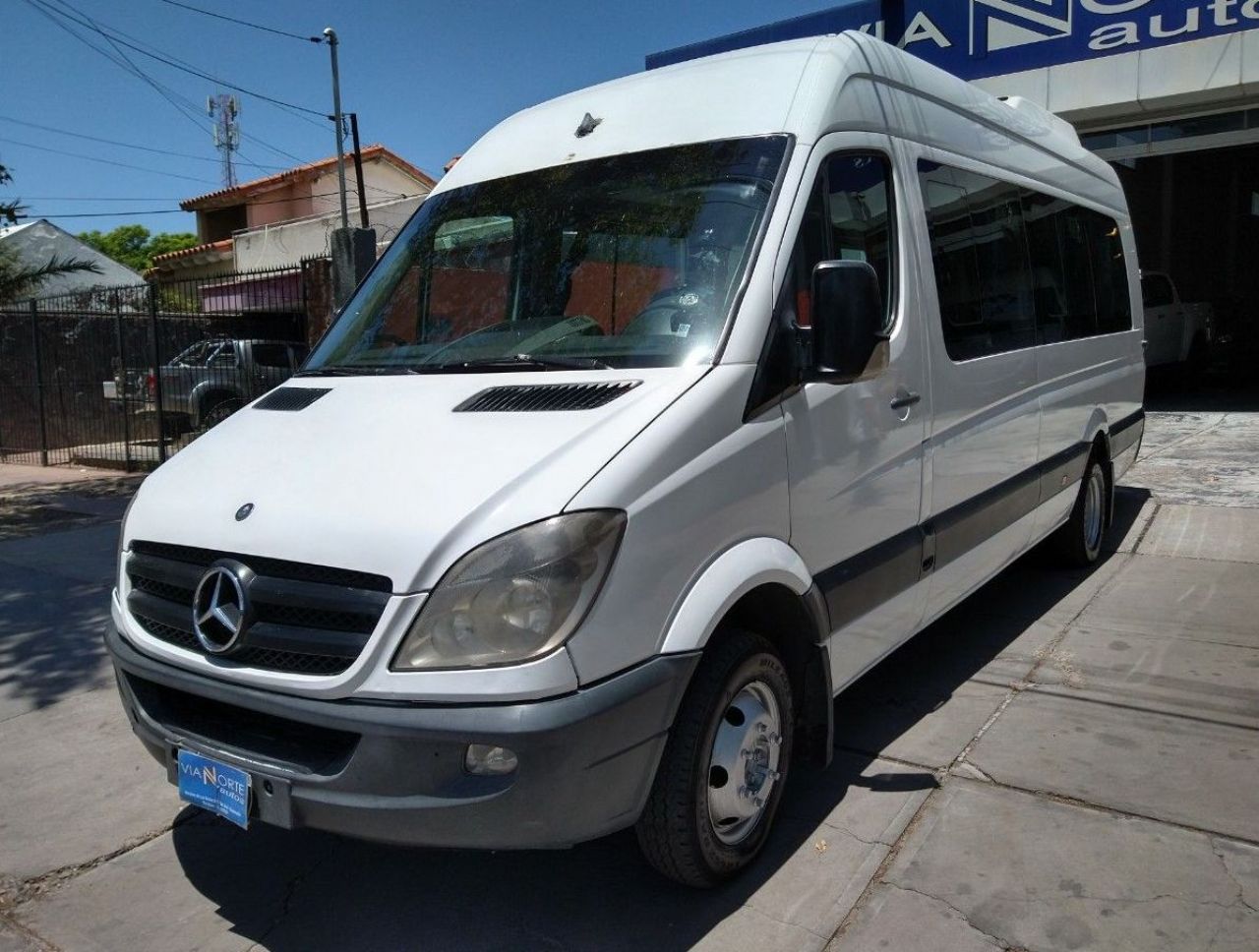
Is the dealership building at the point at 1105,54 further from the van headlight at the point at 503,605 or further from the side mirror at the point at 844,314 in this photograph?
the van headlight at the point at 503,605

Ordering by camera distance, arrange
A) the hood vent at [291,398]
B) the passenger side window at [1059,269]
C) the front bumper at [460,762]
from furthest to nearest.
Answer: the passenger side window at [1059,269] → the hood vent at [291,398] → the front bumper at [460,762]

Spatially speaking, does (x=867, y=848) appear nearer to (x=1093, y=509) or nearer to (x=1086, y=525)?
(x=1086, y=525)

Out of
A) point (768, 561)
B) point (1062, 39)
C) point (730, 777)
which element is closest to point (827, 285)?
point (768, 561)

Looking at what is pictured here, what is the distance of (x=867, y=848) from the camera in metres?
3.40

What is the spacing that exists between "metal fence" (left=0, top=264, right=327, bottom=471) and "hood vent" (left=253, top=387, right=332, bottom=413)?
8.23 metres

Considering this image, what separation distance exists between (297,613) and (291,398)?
1169 millimetres

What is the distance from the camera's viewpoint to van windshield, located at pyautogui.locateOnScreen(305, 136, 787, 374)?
10.8 ft

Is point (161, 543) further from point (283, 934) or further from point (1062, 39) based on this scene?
point (1062, 39)

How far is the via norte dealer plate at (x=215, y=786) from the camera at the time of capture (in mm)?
2730

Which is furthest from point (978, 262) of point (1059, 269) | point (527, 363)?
point (527, 363)

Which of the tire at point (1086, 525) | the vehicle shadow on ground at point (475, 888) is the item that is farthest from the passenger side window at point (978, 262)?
the vehicle shadow on ground at point (475, 888)

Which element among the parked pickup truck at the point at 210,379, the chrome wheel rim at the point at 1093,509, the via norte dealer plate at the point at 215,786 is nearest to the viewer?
the via norte dealer plate at the point at 215,786

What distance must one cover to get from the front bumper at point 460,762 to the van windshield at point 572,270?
1078 mm

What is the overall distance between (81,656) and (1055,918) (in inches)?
193
